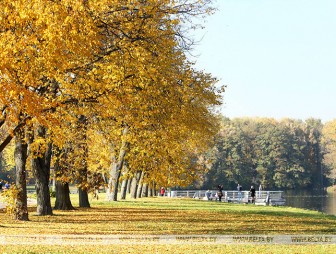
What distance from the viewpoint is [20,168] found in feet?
92.6

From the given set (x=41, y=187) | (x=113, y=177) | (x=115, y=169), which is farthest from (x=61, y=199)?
(x=115, y=169)

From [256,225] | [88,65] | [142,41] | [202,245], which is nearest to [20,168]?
[88,65]

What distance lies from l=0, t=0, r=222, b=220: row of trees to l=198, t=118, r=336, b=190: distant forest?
94.1 m

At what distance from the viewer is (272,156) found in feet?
456

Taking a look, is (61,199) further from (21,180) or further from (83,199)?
(21,180)

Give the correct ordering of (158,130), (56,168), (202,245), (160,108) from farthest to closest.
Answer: (56,168) < (158,130) < (160,108) < (202,245)

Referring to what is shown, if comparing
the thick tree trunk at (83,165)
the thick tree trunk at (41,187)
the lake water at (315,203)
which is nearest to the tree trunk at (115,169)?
the thick tree trunk at (83,165)

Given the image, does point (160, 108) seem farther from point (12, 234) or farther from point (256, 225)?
point (12, 234)

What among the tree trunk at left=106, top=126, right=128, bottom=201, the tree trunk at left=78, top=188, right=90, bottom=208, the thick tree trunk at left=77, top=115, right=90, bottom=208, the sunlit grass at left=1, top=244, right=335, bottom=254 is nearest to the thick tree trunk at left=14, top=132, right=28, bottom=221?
the thick tree trunk at left=77, top=115, right=90, bottom=208

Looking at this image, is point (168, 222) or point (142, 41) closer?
point (142, 41)

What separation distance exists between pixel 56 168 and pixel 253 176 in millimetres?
108195

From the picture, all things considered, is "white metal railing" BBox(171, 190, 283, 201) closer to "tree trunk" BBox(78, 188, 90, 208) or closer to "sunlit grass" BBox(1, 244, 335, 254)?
"tree trunk" BBox(78, 188, 90, 208)

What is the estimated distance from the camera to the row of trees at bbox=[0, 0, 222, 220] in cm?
1820

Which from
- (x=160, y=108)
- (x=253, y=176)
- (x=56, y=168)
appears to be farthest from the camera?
(x=253, y=176)
